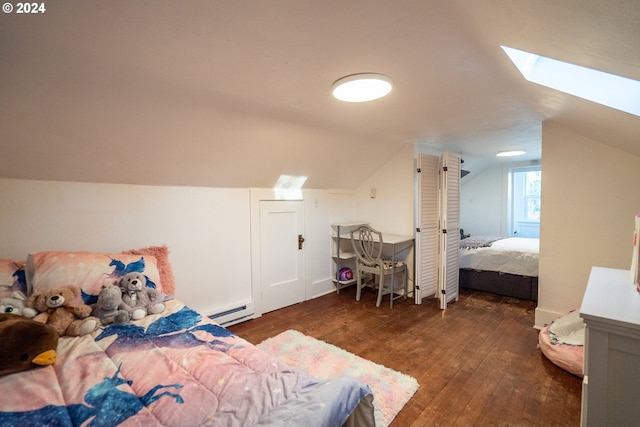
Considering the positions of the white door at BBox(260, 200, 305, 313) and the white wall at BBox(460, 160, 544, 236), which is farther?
the white wall at BBox(460, 160, 544, 236)

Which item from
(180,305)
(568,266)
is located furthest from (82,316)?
(568,266)

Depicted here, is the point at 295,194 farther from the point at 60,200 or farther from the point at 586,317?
the point at 586,317

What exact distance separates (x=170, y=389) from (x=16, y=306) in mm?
1184

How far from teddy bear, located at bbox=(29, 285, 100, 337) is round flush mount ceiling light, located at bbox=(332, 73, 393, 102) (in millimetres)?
2039

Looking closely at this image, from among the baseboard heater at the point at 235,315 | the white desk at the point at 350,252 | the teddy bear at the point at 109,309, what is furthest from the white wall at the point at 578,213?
the teddy bear at the point at 109,309

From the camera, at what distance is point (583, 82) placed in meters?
1.72

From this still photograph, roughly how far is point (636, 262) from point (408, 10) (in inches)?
65.4

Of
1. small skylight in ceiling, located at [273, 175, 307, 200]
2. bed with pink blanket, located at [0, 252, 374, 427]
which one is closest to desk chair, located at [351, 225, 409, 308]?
small skylight in ceiling, located at [273, 175, 307, 200]

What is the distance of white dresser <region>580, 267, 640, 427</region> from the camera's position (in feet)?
3.35

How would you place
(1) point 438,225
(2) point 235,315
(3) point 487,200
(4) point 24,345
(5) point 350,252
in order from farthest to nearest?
(3) point 487,200 < (5) point 350,252 < (1) point 438,225 < (2) point 235,315 < (4) point 24,345

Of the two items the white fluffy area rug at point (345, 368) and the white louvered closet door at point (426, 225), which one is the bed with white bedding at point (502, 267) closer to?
the white louvered closet door at point (426, 225)

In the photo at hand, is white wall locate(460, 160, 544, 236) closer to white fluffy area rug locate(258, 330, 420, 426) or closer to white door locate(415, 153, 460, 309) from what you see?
white door locate(415, 153, 460, 309)

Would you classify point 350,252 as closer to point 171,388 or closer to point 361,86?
point 361,86

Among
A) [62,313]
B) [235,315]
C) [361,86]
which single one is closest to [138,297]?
[62,313]
